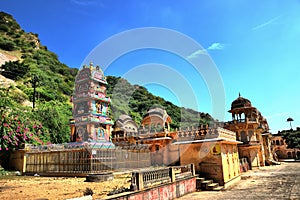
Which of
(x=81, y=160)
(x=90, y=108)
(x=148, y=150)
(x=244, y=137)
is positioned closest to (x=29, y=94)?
(x=90, y=108)

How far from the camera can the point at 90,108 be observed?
94.2ft

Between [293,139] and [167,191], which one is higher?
[293,139]

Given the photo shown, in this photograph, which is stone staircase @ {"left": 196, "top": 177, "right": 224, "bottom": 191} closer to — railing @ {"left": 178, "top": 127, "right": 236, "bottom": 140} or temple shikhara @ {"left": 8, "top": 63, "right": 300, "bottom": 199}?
temple shikhara @ {"left": 8, "top": 63, "right": 300, "bottom": 199}

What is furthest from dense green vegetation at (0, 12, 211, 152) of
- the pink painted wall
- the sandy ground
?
the pink painted wall

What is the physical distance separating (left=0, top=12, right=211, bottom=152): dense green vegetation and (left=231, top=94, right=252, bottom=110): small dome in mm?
27307

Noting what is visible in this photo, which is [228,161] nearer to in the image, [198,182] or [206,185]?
[206,185]

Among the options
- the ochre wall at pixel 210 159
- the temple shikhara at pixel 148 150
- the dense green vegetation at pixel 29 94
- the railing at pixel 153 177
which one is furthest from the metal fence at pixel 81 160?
the railing at pixel 153 177

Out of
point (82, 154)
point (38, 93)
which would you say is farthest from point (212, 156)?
point (38, 93)

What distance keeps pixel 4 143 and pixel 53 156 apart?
5.92 meters

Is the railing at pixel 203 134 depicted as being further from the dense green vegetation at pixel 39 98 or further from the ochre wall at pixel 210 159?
the dense green vegetation at pixel 39 98

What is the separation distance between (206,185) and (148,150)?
1613cm

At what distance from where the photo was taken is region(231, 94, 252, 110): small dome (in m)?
34.8

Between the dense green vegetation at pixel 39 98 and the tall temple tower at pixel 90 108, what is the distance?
566 centimetres

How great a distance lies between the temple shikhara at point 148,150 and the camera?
13992 mm
